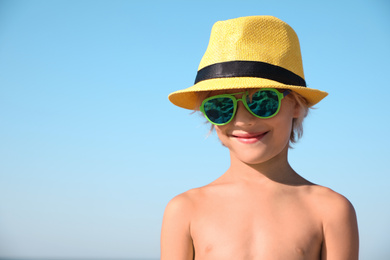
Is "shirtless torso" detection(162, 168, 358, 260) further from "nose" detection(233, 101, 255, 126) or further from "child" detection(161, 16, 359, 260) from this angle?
"nose" detection(233, 101, 255, 126)

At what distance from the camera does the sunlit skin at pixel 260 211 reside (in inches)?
148

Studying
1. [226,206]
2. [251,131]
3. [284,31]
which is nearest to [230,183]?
[226,206]

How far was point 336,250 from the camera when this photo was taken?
Answer: 12.4ft

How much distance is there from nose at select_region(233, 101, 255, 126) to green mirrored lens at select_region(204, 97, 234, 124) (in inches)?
2.1

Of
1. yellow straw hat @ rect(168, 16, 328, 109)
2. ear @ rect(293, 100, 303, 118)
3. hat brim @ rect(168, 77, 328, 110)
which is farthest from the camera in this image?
ear @ rect(293, 100, 303, 118)

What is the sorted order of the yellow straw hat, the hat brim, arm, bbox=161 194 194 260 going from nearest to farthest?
the hat brim → the yellow straw hat → arm, bbox=161 194 194 260

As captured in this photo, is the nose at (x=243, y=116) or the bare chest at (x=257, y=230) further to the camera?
the nose at (x=243, y=116)

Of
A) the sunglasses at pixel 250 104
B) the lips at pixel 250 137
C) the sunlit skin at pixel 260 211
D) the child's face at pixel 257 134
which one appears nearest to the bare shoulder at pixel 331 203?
the sunlit skin at pixel 260 211

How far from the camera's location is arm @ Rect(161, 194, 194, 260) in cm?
402

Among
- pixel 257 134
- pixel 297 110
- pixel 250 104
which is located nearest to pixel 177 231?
pixel 257 134

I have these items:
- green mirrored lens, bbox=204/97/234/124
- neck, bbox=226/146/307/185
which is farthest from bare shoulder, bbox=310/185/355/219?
green mirrored lens, bbox=204/97/234/124

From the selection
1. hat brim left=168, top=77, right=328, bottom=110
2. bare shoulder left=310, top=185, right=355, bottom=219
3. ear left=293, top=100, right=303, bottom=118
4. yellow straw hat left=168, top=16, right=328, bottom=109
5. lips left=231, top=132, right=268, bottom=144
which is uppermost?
yellow straw hat left=168, top=16, right=328, bottom=109

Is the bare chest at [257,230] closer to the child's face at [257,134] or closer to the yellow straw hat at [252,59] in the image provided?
the child's face at [257,134]

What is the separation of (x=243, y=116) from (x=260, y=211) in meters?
0.72
